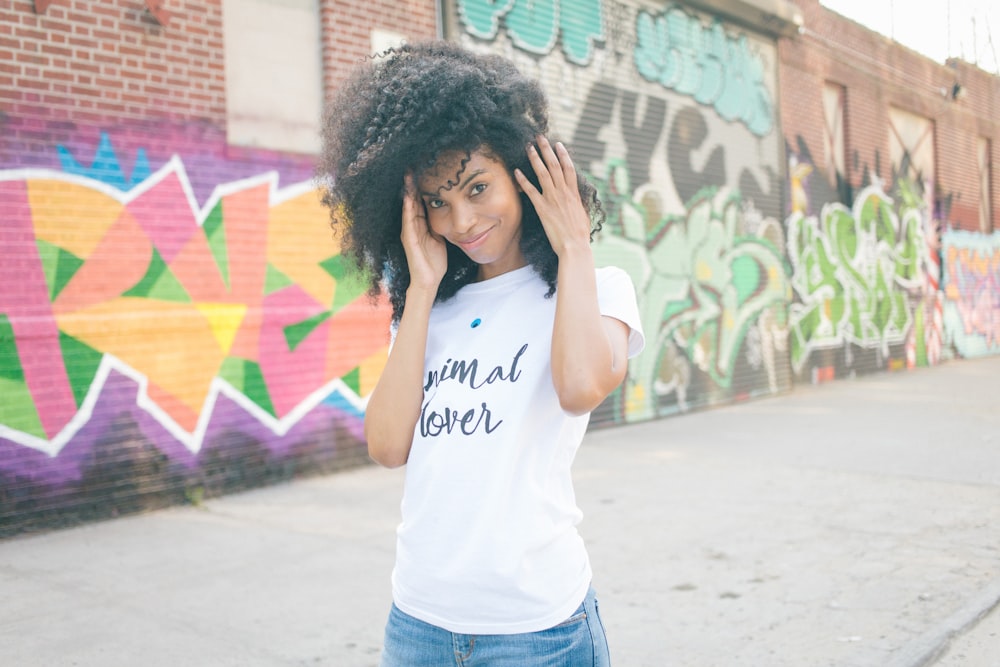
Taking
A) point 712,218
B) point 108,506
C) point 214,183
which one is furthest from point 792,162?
point 108,506

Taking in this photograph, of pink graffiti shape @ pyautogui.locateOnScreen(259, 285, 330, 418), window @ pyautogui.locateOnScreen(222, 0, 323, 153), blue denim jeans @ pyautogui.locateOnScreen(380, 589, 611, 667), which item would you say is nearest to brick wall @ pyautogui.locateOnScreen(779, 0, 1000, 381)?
window @ pyautogui.locateOnScreen(222, 0, 323, 153)

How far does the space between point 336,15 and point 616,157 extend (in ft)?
12.3

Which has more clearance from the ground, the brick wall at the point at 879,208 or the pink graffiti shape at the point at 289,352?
the brick wall at the point at 879,208

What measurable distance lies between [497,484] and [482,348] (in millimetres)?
262

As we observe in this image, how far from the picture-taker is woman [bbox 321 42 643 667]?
5.13ft

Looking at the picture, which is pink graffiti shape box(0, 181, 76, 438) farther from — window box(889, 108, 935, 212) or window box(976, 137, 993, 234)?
window box(976, 137, 993, 234)

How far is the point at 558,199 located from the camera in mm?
1690

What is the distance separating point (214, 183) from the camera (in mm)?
6465

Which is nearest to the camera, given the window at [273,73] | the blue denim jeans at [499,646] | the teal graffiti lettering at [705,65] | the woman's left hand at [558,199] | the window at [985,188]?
the blue denim jeans at [499,646]

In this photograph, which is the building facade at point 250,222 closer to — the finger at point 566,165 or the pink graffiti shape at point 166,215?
the pink graffiti shape at point 166,215

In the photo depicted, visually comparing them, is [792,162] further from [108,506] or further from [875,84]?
[108,506]

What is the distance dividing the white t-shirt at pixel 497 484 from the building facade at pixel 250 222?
697 mm

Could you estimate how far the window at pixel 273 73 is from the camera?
666 cm

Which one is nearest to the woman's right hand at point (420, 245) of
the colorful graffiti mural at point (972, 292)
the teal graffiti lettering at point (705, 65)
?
the teal graffiti lettering at point (705, 65)
